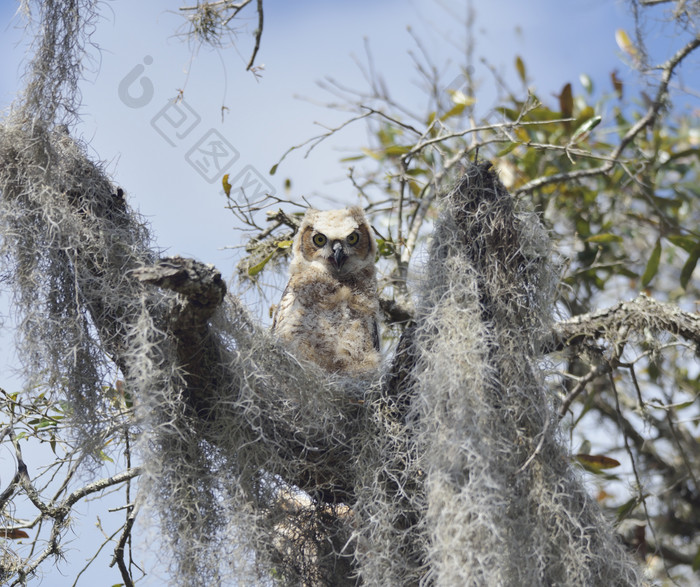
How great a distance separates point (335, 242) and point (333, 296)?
26 cm

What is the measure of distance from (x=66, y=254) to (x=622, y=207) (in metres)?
3.90

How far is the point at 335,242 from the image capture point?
330 cm

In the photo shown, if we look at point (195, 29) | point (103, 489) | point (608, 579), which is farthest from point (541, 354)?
point (195, 29)

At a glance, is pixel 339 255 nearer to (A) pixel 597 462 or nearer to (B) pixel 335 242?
(B) pixel 335 242

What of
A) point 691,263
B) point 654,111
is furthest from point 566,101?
point 691,263

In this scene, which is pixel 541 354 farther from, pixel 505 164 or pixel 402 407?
pixel 505 164

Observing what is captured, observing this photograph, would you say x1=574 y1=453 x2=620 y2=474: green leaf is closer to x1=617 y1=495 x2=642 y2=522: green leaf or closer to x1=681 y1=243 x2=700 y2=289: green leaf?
x1=617 y1=495 x2=642 y2=522: green leaf

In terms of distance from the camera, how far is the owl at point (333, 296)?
305 cm

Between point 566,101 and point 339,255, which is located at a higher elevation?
point 566,101

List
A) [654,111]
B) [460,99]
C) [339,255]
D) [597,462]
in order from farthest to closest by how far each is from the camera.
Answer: [460,99] < [654,111] < [339,255] < [597,462]

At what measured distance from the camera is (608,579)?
201 centimetres

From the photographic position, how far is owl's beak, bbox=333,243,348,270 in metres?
3.25

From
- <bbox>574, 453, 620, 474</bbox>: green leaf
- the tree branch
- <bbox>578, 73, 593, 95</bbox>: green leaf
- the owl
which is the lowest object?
<bbox>574, 453, 620, 474</bbox>: green leaf

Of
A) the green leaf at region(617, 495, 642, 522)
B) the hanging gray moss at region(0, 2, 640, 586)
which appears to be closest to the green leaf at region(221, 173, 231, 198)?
the hanging gray moss at region(0, 2, 640, 586)
